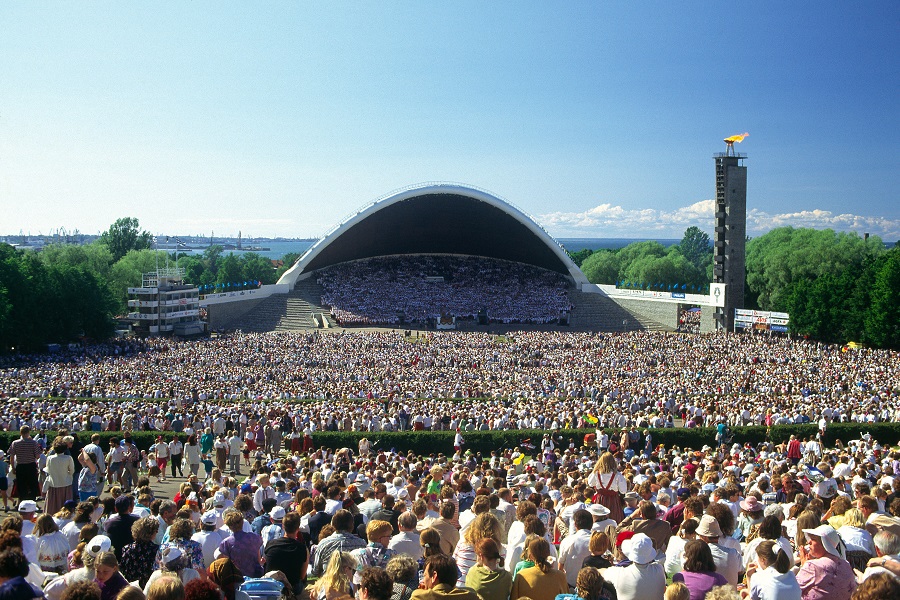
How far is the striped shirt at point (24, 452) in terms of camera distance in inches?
462

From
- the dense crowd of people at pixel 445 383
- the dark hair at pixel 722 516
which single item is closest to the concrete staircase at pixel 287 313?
the dense crowd of people at pixel 445 383

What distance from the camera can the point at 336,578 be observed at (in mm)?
4977

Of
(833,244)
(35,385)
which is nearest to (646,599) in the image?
(35,385)

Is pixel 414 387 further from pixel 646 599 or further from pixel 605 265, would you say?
pixel 605 265

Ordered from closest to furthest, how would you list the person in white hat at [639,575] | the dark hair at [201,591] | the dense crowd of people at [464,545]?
the dark hair at [201,591] < the dense crowd of people at [464,545] < the person in white hat at [639,575]

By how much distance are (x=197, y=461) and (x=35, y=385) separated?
1390 centimetres

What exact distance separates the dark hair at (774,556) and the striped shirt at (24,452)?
11208 millimetres

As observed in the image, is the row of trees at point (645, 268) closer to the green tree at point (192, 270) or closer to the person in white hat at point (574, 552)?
the green tree at point (192, 270)

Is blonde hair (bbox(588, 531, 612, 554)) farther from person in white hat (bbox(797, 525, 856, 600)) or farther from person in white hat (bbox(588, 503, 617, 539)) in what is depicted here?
person in white hat (bbox(797, 525, 856, 600))

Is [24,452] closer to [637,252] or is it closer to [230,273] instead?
[230,273]

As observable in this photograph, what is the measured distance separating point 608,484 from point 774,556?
3.50 metres

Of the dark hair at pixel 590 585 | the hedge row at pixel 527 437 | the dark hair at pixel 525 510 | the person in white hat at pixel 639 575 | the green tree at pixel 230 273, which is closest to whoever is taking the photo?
the dark hair at pixel 590 585

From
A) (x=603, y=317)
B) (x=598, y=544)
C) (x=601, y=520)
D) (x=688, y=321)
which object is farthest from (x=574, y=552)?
(x=688, y=321)

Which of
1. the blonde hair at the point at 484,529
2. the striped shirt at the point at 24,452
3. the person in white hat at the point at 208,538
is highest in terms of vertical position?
the blonde hair at the point at 484,529
